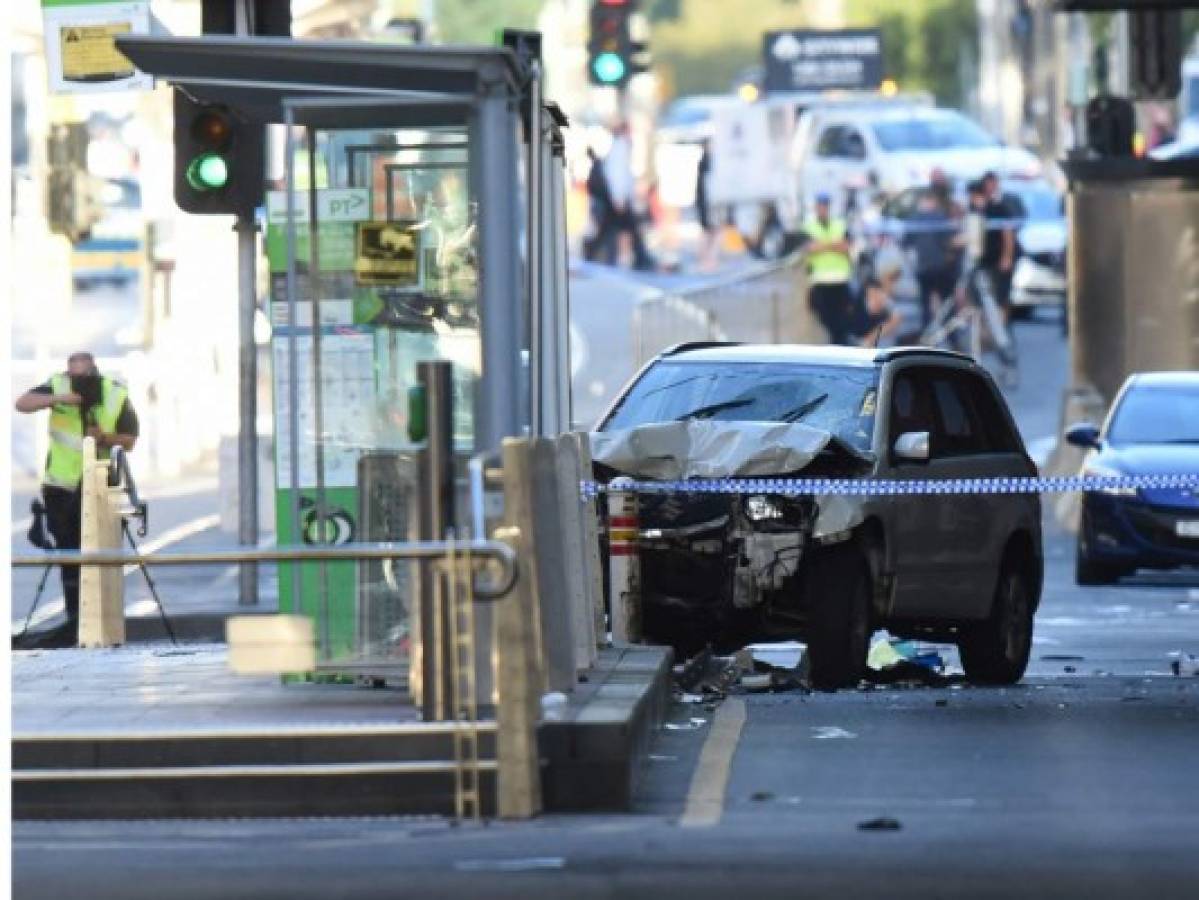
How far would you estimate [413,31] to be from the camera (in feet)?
142

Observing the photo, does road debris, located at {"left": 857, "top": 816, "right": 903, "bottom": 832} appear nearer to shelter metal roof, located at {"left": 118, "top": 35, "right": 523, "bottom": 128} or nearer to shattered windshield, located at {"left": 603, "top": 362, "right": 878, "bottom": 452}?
shelter metal roof, located at {"left": 118, "top": 35, "right": 523, "bottom": 128}

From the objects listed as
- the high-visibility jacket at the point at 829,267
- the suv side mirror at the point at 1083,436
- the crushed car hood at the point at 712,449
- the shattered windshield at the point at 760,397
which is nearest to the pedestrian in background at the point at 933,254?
the high-visibility jacket at the point at 829,267

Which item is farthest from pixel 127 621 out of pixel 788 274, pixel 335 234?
pixel 788 274

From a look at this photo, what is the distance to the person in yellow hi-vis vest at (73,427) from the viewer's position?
22.0 meters

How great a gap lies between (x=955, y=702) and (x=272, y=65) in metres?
5.00

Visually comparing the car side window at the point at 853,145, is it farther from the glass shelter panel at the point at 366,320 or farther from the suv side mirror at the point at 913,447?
the glass shelter panel at the point at 366,320

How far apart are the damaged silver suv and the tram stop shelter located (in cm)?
267

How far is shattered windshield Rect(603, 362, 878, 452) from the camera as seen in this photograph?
17.7m

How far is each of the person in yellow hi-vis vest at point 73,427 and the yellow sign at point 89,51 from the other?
6.30ft

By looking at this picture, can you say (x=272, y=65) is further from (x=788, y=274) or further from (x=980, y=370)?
(x=788, y=274)

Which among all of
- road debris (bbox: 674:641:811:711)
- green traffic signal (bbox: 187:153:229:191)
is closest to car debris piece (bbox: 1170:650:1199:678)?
road debris (bbox: 674:641:811:711)

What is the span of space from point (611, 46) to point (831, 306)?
13.2 meters

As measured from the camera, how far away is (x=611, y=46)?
27.6 metres

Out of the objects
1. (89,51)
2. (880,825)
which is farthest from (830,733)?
(89,51)
